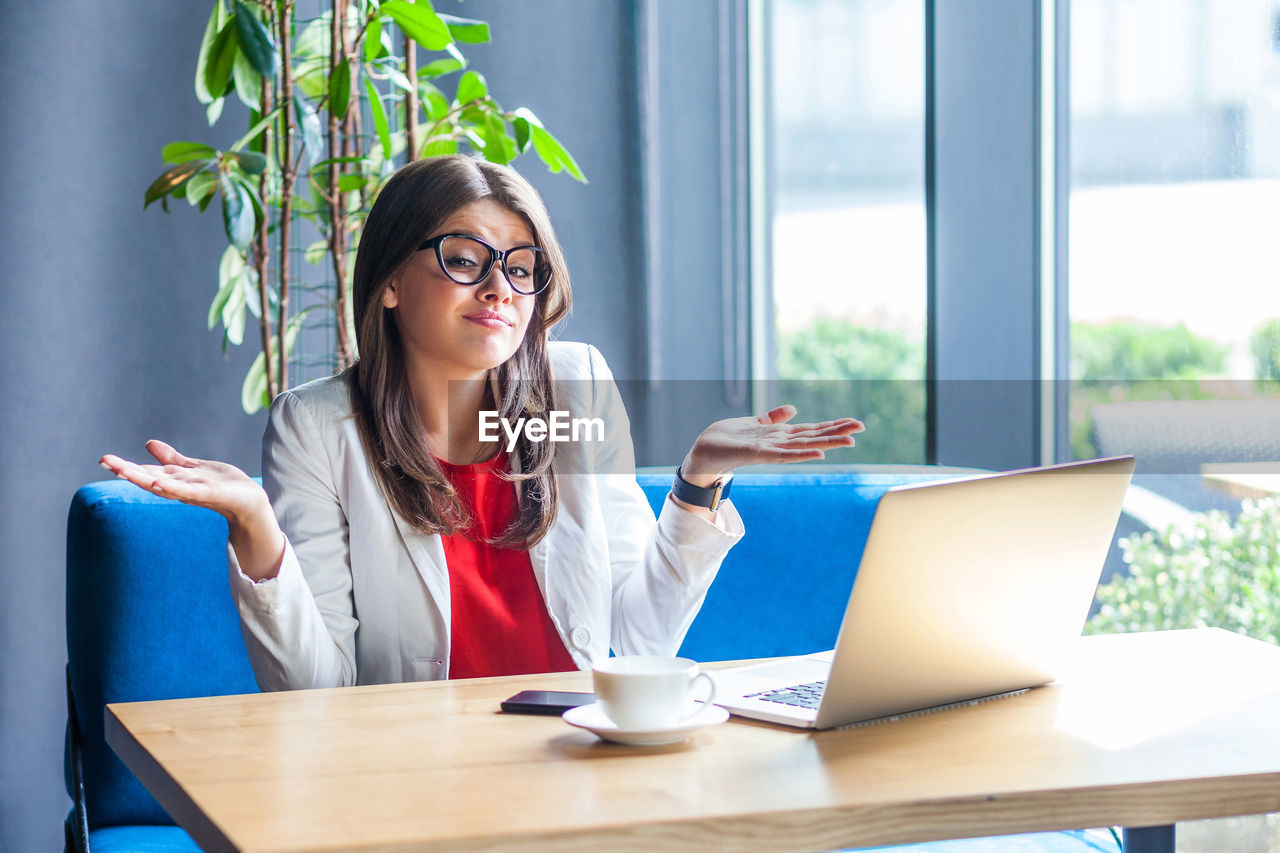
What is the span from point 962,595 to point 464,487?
0.91 meters

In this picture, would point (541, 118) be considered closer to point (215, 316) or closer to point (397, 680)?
point (215, 316)

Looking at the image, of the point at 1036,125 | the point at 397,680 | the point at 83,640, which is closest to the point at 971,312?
the point at 1036,125

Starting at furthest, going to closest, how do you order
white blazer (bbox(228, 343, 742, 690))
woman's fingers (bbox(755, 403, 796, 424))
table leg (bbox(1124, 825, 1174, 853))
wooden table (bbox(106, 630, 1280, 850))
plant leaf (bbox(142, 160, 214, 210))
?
plant leaf (bbox(142, 160, 214, 210)), white blazer (bbox(228, 343, 742, 690)), woman's fingers (bbox(755, 403, 796, 424)), table leg (bbox(1124, 825, 1174, 853)), wooden table (bbox(106, 630, 1280, 850))

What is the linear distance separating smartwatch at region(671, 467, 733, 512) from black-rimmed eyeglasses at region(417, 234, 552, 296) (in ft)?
1.29

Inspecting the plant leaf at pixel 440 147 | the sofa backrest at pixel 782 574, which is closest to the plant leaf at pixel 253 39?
the plant leaf at pixel 440 147

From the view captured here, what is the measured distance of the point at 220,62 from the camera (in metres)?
2.27

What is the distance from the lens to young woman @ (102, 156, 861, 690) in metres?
1.56

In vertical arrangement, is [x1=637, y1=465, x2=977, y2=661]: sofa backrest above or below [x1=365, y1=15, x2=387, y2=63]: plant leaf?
below

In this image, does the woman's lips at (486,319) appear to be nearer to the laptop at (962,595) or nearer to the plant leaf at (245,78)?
the laptop at (962,595)

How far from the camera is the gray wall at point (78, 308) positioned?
258 cm

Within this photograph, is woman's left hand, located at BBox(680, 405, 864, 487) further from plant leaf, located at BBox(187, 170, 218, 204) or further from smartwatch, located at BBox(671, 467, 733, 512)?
plant leaf, located at BBox(187, 170, 218, 204)

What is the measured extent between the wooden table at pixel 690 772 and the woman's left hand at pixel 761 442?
30cm

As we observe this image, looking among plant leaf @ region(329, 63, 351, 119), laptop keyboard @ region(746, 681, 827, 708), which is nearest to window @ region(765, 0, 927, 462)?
plant leaf @ region(329, 63, 351, 119)

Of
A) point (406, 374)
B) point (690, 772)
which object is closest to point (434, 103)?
point (406, 374)
